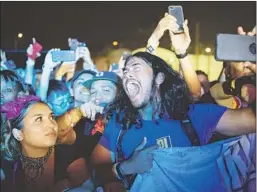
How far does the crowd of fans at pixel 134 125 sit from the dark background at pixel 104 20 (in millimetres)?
67

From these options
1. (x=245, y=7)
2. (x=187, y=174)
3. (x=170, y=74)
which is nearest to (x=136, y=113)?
(x=170, y=74)

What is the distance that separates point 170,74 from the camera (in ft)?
7.68

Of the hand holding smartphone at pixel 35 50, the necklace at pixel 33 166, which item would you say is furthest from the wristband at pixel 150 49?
the necklace at pixel 33 166

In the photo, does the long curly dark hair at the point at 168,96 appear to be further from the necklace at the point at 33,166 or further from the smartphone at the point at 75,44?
the necklace at the point at 33,166

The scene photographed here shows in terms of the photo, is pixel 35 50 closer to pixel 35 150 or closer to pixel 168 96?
pixel 35 150

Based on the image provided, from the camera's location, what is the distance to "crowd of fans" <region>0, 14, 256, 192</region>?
2330 mm

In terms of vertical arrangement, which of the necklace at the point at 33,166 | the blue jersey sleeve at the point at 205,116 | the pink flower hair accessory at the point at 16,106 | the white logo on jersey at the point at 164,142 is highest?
the pink flower hair accessory at the point at 16,106

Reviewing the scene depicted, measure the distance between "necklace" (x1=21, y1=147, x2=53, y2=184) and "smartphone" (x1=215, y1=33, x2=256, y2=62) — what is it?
1.16 meters

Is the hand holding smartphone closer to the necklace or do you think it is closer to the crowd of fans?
the crowd of fans

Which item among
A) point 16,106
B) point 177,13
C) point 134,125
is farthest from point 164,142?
point 16,106

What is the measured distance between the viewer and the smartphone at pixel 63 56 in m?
2.41

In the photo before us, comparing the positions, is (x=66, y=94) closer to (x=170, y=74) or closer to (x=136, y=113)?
(x=136, y=113)

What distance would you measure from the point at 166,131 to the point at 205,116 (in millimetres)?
246

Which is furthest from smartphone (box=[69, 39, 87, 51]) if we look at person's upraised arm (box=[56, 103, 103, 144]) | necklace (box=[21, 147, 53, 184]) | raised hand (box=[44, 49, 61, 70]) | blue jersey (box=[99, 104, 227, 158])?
necklace (box=[21, 147, 53, 184])
